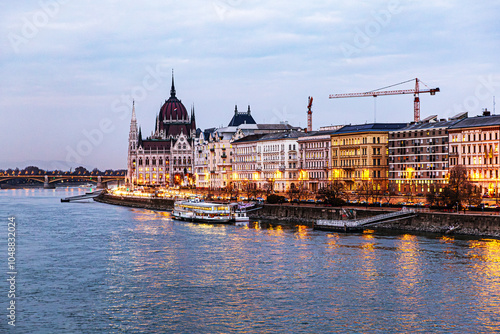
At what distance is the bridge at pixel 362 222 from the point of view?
7219cm

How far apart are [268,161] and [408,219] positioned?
6703 centimetres

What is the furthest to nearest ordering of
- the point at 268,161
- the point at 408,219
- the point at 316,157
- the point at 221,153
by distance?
the point at 221,153 → the point at 268,161 → the point at 316,157 → the point at 408,219

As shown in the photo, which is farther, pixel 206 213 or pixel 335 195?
pixel 335 195

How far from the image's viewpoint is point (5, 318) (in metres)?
36.3

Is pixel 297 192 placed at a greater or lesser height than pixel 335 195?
greater

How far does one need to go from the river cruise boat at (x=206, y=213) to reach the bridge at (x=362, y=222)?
49.4 ft

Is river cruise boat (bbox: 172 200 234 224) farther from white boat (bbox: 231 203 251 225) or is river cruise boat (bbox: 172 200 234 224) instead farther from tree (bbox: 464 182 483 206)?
tree (bbox: 464 182 483 206)

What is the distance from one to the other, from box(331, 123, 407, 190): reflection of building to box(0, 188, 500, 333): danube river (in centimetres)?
4690

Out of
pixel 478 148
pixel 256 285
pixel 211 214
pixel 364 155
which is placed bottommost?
pixel 256 285

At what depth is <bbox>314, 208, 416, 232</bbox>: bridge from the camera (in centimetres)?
7219

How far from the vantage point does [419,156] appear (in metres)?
104

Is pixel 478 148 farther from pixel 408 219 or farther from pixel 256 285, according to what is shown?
pixel 256 285

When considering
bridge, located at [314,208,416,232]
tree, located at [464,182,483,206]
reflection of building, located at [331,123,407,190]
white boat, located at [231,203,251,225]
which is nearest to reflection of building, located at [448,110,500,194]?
tree, located at [464,182,483,206]

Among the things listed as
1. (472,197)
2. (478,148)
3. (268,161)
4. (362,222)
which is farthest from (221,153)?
(472,197)
